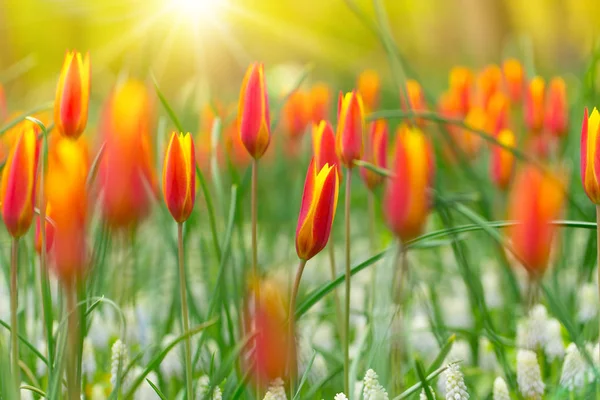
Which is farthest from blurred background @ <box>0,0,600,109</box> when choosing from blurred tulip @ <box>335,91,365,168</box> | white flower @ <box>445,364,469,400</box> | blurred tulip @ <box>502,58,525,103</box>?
white flower @ <box>445,364,469,400</box>

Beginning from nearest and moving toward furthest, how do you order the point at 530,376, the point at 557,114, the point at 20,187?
1. the point at 20,187
2. the point at 530,376
3. the point at 557,114

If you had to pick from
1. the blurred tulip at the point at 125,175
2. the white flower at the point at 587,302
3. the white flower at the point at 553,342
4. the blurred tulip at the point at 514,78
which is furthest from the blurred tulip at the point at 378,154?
the blurred tulip at the point at 514,78

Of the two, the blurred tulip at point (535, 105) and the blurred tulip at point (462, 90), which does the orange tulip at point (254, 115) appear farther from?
the blurred tulip at point (462, 90)

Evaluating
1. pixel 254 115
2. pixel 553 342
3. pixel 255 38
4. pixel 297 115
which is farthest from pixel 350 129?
pixel 255 38

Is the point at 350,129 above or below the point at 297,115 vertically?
below

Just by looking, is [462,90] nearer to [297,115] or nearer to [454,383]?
[297,115]

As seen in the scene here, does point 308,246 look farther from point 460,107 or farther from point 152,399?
point 460,107
